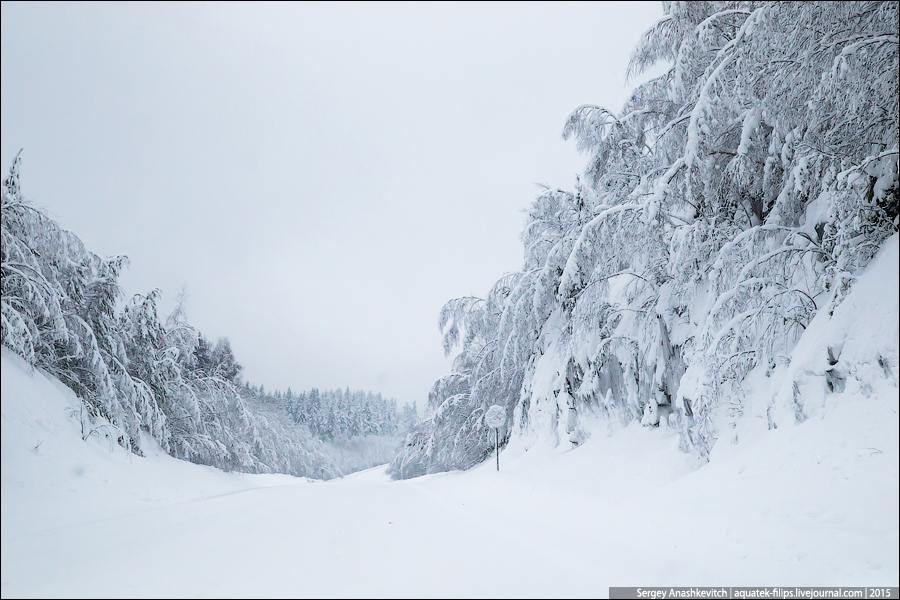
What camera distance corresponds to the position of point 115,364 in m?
12.5

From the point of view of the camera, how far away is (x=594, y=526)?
15.5ft

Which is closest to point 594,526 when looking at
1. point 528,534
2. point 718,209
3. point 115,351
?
point 528,534

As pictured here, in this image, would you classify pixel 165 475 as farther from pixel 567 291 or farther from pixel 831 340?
pixel 831 340

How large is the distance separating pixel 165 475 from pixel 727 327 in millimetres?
14077

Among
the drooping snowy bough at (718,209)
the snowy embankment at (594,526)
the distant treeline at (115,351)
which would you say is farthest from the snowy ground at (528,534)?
the distant treeline at (115,351)

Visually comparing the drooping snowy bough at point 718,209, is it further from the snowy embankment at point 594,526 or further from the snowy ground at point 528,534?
the snowy ground at point 528,534

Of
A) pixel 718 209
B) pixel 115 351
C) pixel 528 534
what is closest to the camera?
pixel 528 534

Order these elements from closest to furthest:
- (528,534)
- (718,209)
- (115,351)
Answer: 1. (528,534)
2. (718,209)
3. (115,351)

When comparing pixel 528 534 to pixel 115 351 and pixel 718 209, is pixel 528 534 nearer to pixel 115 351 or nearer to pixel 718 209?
pixel 718 209

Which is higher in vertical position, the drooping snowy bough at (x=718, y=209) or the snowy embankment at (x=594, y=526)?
the drooping snowy bough at (x=718, y=209)

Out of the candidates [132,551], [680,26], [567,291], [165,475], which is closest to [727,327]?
[567,291]

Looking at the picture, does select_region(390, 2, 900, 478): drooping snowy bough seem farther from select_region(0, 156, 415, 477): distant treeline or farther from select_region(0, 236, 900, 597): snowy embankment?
select_region(0, 156, 415, 477): distant treeline

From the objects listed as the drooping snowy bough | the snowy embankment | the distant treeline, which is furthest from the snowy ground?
the distant treeline

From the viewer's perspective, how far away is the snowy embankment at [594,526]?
122 inches
